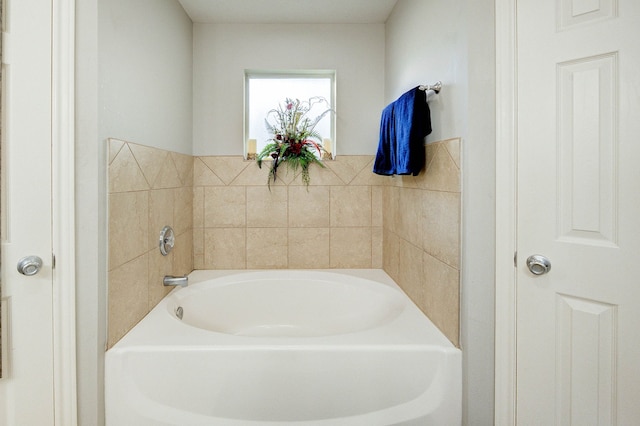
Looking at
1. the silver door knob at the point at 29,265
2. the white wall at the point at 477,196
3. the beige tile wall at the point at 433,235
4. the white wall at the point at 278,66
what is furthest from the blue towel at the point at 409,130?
the silver door knob at the point at 29,265

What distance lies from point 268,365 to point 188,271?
130 centimetres

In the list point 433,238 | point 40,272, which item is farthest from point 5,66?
point 433,238

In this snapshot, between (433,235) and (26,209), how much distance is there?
1626 mm

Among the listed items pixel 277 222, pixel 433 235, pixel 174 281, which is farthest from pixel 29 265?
pixel 433 235

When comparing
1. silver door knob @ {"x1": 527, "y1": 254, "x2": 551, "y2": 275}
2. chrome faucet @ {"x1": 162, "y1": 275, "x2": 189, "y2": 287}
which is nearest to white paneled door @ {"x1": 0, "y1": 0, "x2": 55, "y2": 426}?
chrome faucet @ {"x1": 162, "y1": 275, "x2": 189, "y2": 287}

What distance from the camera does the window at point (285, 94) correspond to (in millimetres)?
2490

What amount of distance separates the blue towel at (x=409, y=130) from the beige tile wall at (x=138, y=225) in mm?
1275

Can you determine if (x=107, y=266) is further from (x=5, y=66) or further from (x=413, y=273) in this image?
(x=413, y=273)

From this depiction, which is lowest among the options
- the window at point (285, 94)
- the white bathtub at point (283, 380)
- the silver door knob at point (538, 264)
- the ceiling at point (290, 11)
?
the white bathtub at point (283, 380)

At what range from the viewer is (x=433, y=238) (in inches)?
60.8

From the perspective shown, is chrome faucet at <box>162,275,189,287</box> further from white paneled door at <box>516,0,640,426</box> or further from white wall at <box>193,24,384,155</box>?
white paneled door at <box>516,0,640,426</box>

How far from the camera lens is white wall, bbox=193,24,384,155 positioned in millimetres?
2385

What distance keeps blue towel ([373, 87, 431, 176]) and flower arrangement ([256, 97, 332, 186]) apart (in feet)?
2.31

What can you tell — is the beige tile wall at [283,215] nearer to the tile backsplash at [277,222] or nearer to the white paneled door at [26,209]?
the tile backsplash at [277,222]
